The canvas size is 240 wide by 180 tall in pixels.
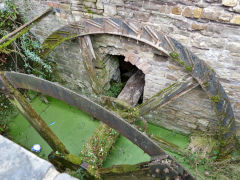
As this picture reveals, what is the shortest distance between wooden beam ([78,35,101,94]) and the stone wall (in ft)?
0.51

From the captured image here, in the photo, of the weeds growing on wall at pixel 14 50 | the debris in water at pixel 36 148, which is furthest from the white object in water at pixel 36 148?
the weeds growing on wall at pixel 14 50

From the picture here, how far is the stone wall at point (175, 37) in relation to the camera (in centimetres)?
260

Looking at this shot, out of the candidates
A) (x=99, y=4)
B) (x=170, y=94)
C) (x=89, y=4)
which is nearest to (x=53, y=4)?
(x=89, y=4)

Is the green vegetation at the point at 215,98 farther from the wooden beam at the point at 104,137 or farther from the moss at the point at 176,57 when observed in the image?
the wooden beam at the point at 104,137

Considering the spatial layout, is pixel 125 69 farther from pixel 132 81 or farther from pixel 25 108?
pixel 25 108

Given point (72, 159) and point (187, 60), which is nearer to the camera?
point (72, 159)

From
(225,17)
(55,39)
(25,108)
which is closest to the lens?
(25,108)

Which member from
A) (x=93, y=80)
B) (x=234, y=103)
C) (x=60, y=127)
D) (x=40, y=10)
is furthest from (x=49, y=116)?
(x=234, y=103)

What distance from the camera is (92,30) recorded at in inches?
136

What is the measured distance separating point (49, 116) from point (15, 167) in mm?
4013

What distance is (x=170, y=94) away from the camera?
3363mm

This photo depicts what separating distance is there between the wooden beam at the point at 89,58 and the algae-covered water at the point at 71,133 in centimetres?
87

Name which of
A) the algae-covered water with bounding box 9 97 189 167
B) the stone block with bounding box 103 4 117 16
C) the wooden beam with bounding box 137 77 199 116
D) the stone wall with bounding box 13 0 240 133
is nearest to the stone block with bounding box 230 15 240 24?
the stone wall with bounding box 13 0 240 133

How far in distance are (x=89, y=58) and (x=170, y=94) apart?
1.64 metres
